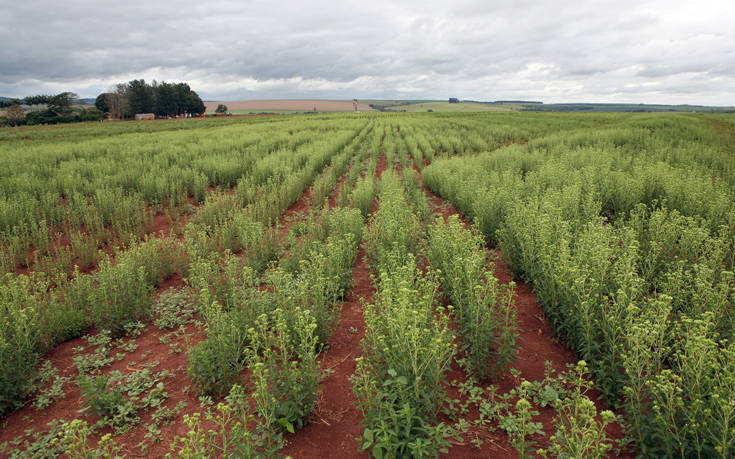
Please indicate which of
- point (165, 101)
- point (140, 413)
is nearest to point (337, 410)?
point (140, 413)

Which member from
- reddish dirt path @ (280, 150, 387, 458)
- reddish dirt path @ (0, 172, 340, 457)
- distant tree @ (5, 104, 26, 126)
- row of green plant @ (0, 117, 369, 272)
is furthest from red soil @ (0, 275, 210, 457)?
distant tree @ (5, 104, 26, 126)

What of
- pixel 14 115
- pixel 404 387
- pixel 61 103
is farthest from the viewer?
pixel 61 103

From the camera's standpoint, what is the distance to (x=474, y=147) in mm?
16750

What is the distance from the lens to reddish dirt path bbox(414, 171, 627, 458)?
2.48 m

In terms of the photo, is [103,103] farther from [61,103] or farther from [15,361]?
[15,361]

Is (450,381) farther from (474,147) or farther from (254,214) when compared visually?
(474,147)

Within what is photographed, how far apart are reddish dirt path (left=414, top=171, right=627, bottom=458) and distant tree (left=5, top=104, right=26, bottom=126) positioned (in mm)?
64764

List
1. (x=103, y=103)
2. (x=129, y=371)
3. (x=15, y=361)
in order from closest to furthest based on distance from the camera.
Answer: (x=15, y=361)
(x=129, y=371)
(x=103, y=103)

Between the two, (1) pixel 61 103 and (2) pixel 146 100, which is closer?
(1) pixel 61 103

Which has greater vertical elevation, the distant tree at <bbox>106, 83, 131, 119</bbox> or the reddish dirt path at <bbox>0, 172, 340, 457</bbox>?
the distant tree at <bbox>106, 83, 131, 119</bbox>

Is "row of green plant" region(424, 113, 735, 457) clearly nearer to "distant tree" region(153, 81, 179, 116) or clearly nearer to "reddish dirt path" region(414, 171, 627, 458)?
"reddish dirt path" region(414, 171, 627, 458)

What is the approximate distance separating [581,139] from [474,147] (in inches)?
182

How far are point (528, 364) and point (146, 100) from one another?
254 ft

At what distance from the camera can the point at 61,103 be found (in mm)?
54188
